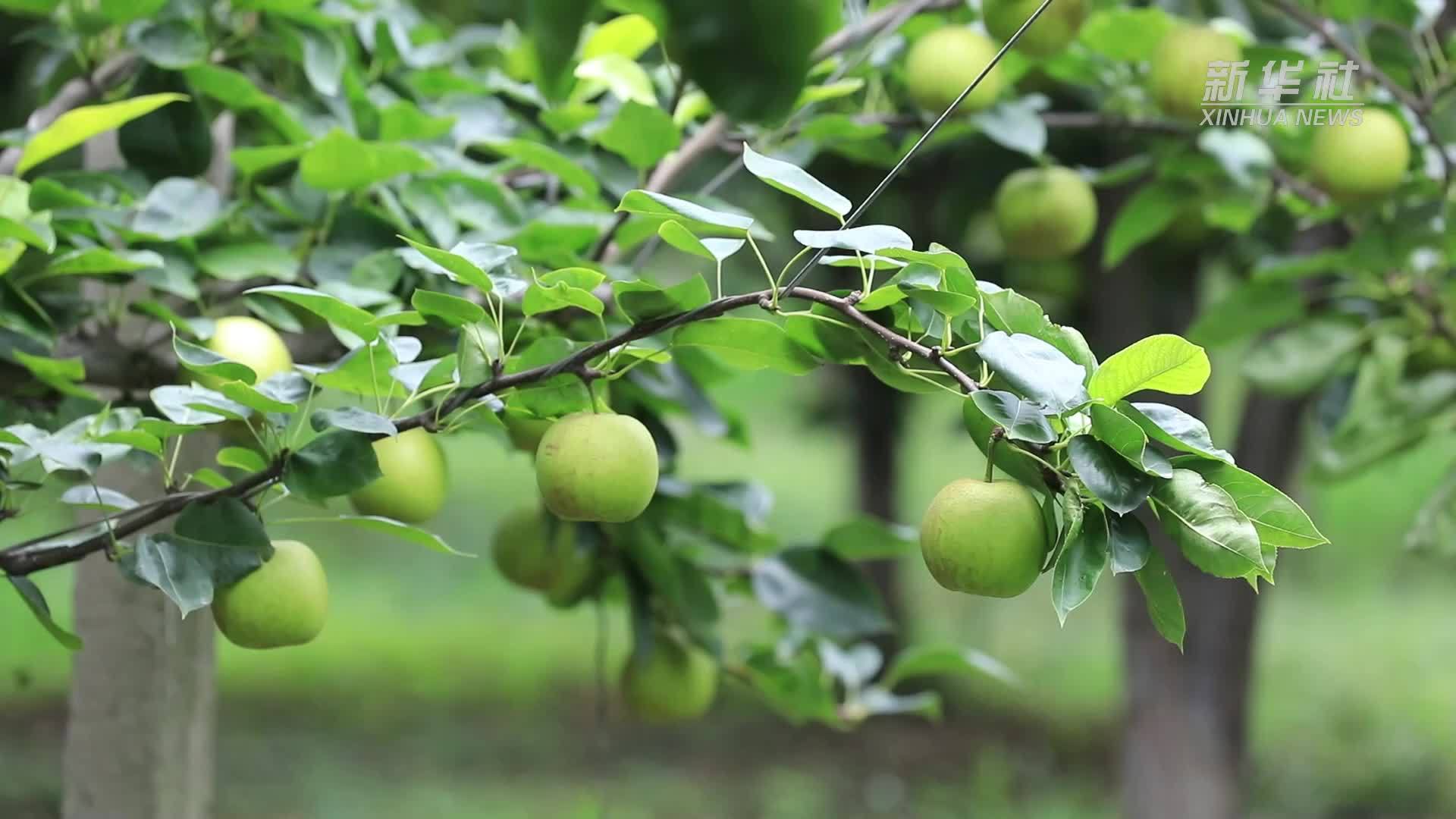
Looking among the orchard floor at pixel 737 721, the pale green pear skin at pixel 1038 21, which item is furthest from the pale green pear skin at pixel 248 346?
the orchard floor at pixel 737 721

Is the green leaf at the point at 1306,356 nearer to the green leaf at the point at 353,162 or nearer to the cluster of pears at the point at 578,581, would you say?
the cluster of pears at the point at 578,581

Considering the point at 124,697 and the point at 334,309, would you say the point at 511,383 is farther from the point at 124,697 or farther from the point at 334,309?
the point at 124,697

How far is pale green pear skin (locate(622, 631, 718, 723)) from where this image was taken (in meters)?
1.40

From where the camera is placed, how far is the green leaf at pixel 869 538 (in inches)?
53.7

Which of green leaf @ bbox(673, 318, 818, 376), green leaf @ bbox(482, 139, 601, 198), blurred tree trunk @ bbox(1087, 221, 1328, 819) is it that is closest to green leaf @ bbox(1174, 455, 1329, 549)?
green leaf @ bbox(673, 318, 818, 376)

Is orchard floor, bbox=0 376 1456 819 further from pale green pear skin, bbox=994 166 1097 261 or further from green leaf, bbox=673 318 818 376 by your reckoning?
green leaf, bbox=673 318 818 376

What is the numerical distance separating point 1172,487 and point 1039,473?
8cm

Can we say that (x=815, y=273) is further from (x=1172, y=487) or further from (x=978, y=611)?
(x=1172, y=487)

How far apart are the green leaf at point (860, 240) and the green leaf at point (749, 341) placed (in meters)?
0.11

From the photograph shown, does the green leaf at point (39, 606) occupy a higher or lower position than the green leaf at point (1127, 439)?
lower

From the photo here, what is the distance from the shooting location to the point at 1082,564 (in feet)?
2.15

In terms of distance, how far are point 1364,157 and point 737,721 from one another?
3.06m

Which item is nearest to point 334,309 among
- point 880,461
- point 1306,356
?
point 1306,356

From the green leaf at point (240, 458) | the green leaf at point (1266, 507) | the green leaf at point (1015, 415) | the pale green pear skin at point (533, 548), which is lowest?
the pale green pear skin at point (533, 548)
